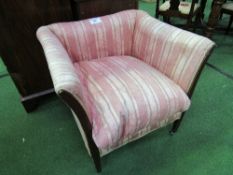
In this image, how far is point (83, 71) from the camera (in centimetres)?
113

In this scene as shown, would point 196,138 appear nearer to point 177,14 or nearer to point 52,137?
point 52,137

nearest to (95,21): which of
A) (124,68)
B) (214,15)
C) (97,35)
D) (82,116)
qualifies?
(97,35)

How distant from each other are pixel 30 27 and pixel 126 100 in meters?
0.81

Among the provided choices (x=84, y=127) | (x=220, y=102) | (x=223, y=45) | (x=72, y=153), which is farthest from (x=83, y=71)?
(x=223, y=45)

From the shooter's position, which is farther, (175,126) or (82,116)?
(175,126)

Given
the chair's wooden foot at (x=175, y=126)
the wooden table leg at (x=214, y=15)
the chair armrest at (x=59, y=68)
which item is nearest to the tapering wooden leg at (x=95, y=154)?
the chair armrest at (x=59, y=68)

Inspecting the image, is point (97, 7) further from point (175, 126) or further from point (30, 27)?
point (175, 126)

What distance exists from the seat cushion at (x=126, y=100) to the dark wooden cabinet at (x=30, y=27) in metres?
0.43

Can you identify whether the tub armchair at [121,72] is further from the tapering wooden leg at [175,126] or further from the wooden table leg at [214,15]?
the wooden table leg at [214,15]

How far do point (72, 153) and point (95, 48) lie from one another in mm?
700

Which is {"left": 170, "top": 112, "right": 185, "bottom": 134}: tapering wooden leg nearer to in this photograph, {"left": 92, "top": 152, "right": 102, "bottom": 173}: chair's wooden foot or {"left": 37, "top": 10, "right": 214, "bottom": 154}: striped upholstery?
{"left": 37, "top": 10, "right": 214, "bottom": 154}: striped upholstery

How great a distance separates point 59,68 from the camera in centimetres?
75

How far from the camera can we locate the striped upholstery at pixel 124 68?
85 cm

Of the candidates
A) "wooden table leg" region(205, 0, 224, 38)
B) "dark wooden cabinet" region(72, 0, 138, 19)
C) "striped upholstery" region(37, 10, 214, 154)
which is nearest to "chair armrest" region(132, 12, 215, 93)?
"striped upholstery" region(37, 10, 214, 154)
